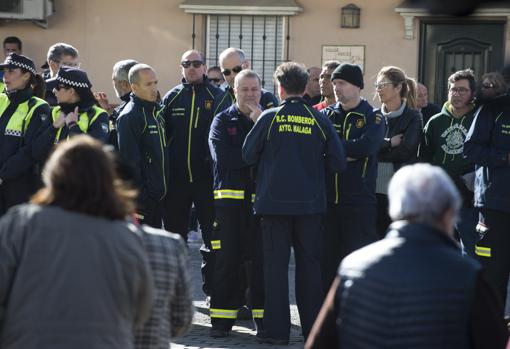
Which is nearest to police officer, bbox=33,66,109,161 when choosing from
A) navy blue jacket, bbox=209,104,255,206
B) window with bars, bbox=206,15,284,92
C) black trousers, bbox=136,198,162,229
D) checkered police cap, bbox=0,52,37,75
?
checkered police cap, bbox=0,52,37,75

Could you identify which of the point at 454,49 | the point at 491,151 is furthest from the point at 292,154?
the point at 454,49

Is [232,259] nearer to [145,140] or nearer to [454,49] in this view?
[145,140]

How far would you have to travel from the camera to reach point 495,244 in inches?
363

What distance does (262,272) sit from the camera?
9.64 meters

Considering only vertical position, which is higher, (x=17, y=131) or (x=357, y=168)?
(x=17, y=131)

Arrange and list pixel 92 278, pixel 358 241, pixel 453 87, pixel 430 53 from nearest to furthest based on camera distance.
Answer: pixel 92 278 < pixel 358 241 < pixel 453 87 < pixel 430 53

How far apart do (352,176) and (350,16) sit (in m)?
8.14

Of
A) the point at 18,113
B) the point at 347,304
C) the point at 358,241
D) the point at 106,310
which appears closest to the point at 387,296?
the point at 347,304

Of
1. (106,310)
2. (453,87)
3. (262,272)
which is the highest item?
(453,87)

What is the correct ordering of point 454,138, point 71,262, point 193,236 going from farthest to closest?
point 193,236, point 454,138, point 71,262

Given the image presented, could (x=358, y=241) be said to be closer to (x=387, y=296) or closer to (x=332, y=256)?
(x=332, y=256)

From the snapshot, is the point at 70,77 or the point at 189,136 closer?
the point at 70,77

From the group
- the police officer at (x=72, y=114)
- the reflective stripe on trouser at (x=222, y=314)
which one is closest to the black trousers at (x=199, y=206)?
the reflective stripe on trouser at (x=222, y=314)

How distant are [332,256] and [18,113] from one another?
107 inches
